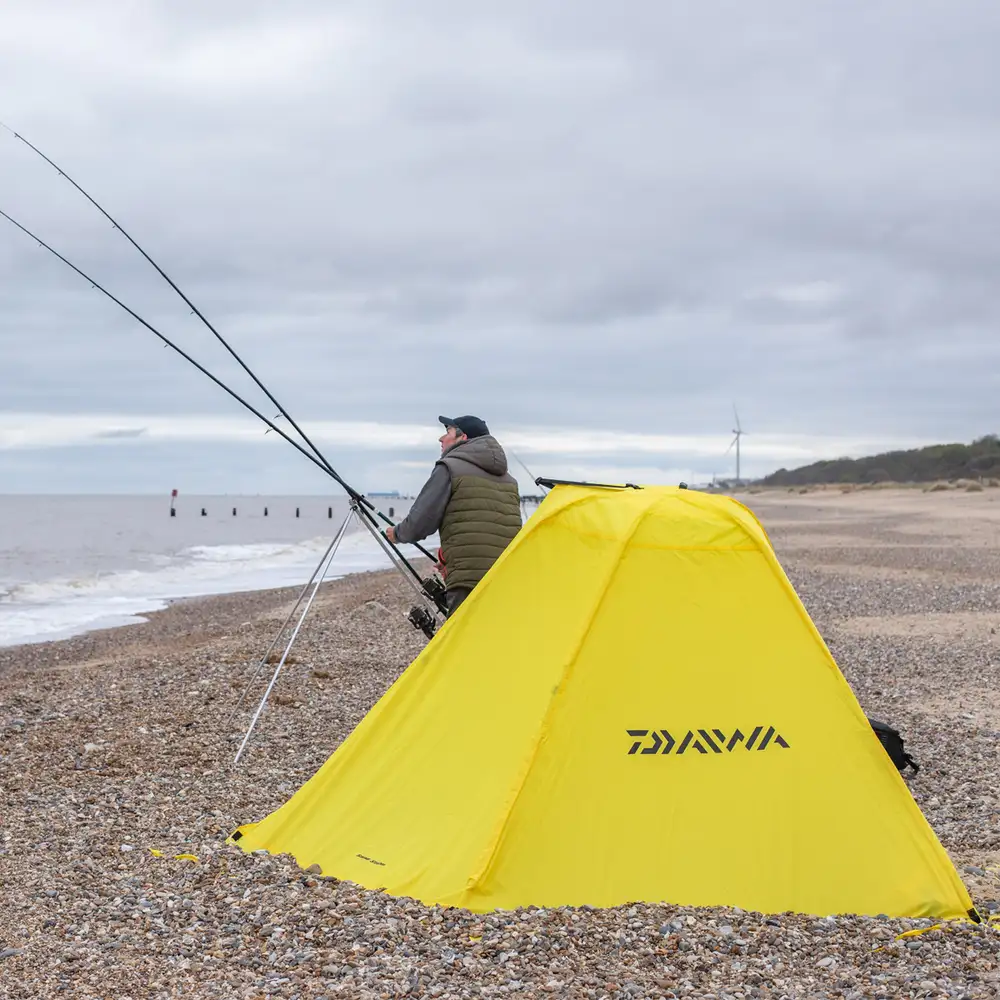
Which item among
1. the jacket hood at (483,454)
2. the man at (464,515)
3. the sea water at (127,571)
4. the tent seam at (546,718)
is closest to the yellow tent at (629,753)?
the tent seam at (546,718)

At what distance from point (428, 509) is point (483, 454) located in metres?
0.49

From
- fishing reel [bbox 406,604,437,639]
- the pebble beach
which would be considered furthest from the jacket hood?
the pebble beach

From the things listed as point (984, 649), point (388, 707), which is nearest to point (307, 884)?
point (388, 707)

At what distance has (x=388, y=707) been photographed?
16.9 feet

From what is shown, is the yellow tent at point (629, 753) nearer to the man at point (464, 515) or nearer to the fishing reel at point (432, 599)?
the man at point (464, 515)

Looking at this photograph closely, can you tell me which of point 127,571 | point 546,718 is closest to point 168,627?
point 546,718


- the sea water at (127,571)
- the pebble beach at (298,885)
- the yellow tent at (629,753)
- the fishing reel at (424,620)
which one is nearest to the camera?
the pebble beach at (298,885)

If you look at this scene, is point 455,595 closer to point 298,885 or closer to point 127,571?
point 298,885

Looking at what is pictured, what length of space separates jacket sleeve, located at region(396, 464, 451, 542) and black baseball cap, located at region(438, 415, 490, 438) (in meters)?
0.36

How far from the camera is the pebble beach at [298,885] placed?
12.4ft

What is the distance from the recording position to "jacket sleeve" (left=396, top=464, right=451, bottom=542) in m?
6.29

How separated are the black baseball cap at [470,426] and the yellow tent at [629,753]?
5.23 ft

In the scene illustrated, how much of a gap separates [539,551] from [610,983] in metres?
1.98

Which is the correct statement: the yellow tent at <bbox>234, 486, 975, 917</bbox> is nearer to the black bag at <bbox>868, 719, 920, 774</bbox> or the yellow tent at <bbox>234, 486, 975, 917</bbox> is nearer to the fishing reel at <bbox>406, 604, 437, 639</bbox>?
the fishing reel at <bbox>406, 604, 437, 639</bbox>
